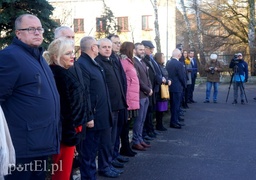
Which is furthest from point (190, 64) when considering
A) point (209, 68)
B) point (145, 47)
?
point (145, 47)

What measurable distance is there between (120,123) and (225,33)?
28.6 metres

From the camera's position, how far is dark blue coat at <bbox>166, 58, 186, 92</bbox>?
9.61 metres

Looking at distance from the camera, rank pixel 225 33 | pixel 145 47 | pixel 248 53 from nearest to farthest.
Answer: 1. pixel 145 47
2. pixel 248 53
3. pixel 225 33

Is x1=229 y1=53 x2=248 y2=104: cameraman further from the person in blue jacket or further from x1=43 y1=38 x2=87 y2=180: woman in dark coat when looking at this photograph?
the person in blue jacket

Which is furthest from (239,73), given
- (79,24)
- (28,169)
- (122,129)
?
(79,24)

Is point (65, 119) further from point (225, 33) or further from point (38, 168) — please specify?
→ point (225, 33)

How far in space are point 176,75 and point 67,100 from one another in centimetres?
607

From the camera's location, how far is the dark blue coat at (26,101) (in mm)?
3322

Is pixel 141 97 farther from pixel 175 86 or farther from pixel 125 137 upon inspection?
pixel 175 86

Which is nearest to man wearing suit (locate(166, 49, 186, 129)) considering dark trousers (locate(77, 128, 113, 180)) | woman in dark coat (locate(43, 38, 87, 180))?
dark trousers (locate(77, 128, 113, 180))

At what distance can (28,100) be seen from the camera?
3375 millimetres

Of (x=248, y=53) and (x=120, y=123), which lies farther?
(x=248, y=53)

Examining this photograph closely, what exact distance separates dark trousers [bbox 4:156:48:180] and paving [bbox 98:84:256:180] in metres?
2.27

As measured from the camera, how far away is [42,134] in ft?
11.3
